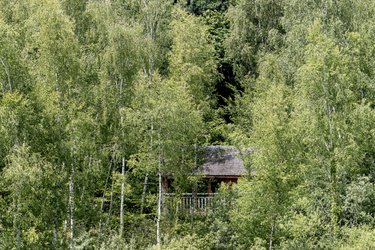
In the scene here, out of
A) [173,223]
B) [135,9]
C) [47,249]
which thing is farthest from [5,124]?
[135,9]

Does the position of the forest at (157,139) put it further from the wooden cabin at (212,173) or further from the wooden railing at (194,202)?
the wooden cabin at (212,173)

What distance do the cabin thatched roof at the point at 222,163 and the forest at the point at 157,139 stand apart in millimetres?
1852

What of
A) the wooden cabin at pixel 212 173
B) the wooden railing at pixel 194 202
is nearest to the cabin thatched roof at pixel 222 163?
the wooden cabin at pixel 212 173

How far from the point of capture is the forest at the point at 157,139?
64.5 feet

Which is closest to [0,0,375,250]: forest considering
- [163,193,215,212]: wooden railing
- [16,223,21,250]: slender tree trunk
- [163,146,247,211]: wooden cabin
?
[16,223,21,250]: slender tree trunk

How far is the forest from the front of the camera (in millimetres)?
19656

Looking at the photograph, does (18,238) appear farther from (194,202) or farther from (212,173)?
(212,173)

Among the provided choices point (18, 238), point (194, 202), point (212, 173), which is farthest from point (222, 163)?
point (18, 238)

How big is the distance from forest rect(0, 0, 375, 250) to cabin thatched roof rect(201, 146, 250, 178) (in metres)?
1.85

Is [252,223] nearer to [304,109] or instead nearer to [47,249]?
[304,109]

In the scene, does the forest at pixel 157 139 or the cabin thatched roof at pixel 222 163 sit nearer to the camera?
the forest at pixel 157 139

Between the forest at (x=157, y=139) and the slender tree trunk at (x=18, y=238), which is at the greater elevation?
the forest at (x=157, y=139)

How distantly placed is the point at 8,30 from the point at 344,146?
14497 mm

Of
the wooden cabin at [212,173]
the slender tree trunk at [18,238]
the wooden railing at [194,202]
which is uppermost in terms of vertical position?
the wooden cabin at [212,173]
